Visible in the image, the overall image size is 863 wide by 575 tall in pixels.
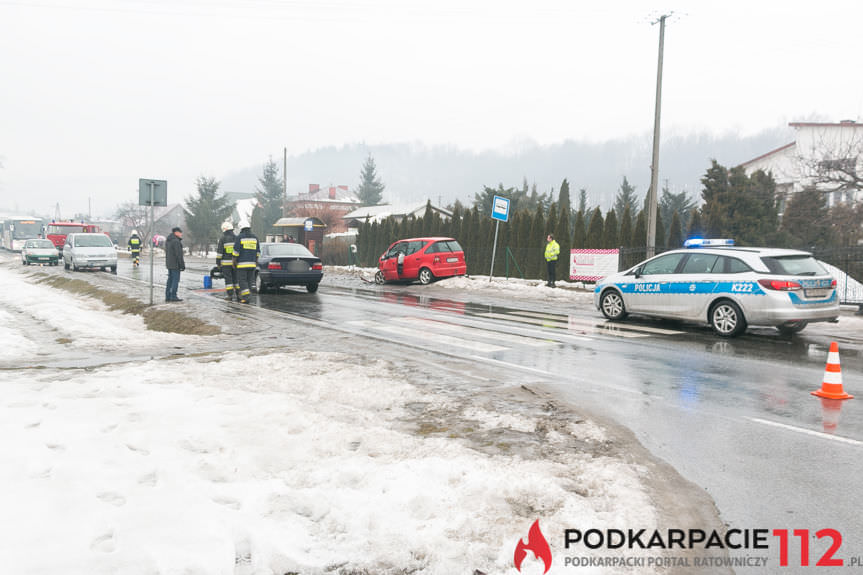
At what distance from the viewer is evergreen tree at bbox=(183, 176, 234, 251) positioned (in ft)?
206

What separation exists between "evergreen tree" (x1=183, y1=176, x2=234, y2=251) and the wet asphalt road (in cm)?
5208

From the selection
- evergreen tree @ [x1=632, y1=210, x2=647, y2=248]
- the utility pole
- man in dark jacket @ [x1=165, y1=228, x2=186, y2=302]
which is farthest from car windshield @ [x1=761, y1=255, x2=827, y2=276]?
evergreen tree @ [x1=632, y1=210, x2=647, y2=248]

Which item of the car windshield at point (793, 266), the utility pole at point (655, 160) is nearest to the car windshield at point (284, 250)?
the utility pole at point (655, 160)

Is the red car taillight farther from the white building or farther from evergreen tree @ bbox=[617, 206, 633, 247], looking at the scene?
the white building

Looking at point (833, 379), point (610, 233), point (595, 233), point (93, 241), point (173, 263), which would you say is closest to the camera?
point (833, 379)

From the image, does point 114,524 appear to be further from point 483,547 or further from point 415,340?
point 415,340

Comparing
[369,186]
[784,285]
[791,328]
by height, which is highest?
[369,186]

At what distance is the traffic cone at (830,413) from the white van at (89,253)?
28365 millimetres

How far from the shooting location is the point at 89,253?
91.5 feet

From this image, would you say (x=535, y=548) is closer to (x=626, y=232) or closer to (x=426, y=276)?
(x=426, y=276)

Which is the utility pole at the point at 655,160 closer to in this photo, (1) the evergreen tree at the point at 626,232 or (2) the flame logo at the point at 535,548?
(1) the evergreen tree at the point at 626,232

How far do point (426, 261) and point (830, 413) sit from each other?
1774 cm

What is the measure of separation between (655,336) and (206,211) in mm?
59724

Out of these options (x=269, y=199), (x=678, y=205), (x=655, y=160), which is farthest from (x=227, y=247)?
(x=269, y=199)
